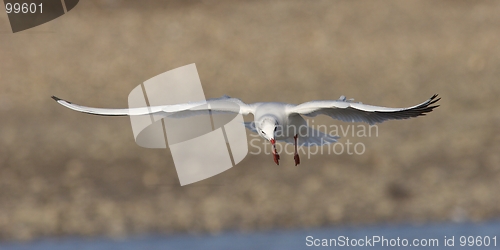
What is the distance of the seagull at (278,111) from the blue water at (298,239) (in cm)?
187

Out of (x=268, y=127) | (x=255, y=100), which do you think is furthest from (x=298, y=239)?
(x=268, y=127)

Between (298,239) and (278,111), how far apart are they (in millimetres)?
2385

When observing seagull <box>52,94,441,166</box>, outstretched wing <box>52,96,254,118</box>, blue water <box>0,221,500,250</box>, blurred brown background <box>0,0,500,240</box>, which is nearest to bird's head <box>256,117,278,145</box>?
seagull <box>52,94,441,166</box>

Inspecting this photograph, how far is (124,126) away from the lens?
10.1 meters

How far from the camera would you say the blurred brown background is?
8.80 metres

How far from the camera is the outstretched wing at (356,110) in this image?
5883mm

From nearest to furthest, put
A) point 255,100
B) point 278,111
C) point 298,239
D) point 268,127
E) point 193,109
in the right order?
point 268,127, point 278,111, point 193,109, point 298,239, point 255,100

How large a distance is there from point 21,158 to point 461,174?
5.04 metres

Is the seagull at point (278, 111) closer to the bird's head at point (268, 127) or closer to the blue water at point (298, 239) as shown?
the bird's head at point (268, 127)

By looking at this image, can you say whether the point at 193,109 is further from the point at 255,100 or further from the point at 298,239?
the point at 255,100

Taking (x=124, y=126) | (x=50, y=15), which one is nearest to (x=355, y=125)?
(x=124, y=126)

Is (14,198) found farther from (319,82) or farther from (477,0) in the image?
(477,0)

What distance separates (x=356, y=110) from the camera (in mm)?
6223

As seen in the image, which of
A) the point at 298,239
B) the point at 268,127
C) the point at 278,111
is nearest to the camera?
the point at 268,127
